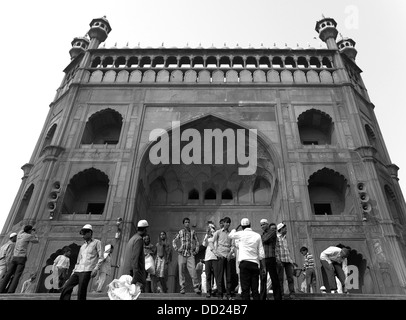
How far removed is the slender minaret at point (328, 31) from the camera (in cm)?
2194

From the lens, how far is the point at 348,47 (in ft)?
75.5

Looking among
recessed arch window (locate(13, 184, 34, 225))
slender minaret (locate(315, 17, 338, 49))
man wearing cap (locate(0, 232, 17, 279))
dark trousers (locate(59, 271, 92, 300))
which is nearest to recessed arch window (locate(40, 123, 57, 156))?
recessed arch window (locate(13, 184, 34, 225))

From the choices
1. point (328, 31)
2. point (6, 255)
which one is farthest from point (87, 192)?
point (328, 31)

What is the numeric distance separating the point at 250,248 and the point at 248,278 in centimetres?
54

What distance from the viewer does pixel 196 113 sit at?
18.6 m

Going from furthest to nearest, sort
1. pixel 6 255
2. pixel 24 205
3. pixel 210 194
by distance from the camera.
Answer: pixel 210 194
pixel 24 205
pixel 6 255

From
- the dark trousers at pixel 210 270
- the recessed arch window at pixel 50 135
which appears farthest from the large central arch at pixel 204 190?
the dark trousers at pixel 210 270

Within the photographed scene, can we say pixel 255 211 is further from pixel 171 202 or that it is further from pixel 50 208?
pixel 50 208

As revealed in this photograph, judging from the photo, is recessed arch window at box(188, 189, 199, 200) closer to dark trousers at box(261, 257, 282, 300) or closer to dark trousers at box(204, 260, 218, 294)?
dark trousers at box(204, 260, 218, 294)

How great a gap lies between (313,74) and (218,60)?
17.2 ft

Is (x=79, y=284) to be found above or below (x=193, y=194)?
below

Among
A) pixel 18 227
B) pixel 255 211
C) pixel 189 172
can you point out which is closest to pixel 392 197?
pixel 255 211

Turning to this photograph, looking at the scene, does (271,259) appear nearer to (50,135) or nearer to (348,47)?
(50,135)

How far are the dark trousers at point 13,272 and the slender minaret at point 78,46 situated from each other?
54.8 feet
